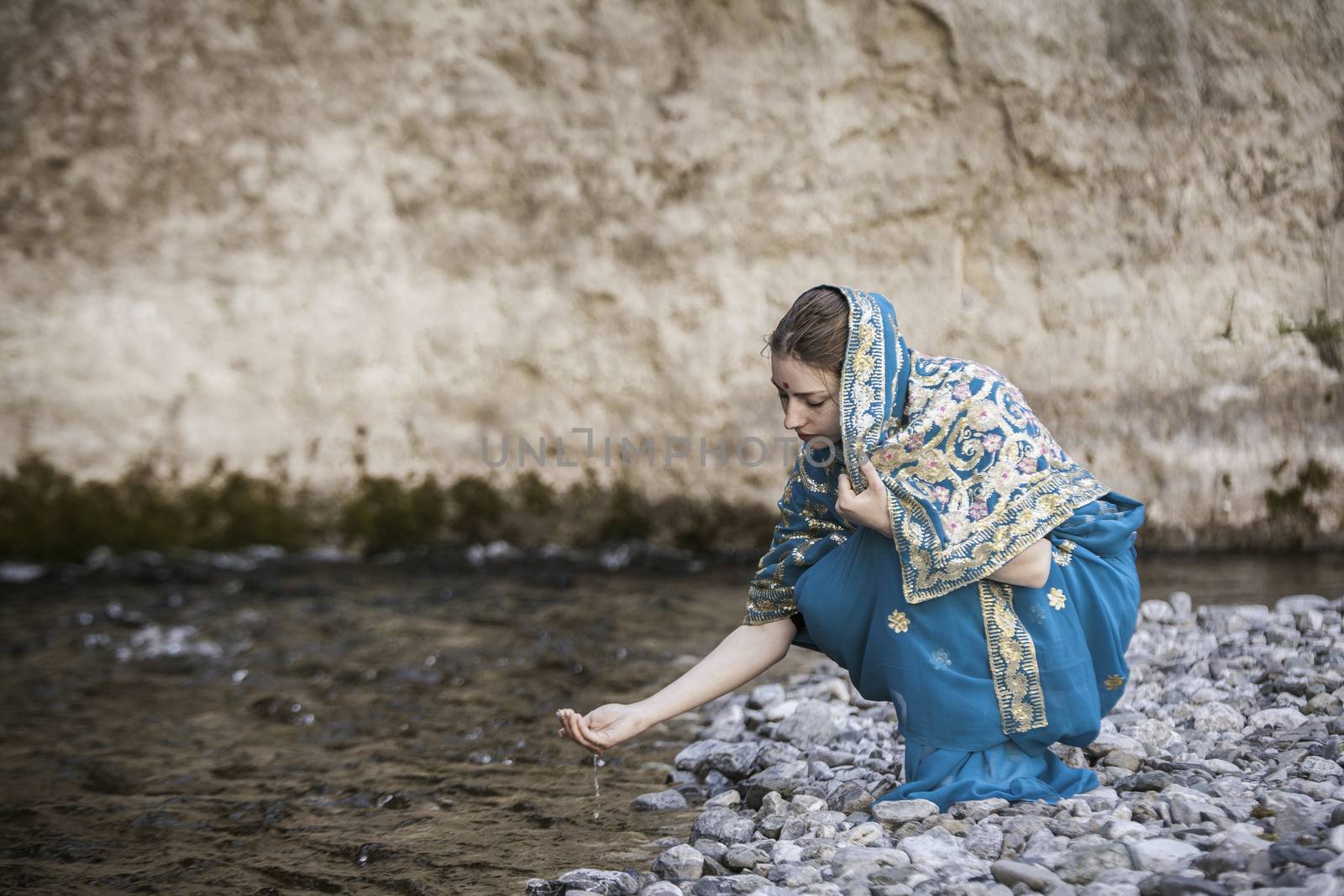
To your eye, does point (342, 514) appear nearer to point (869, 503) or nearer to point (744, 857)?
point (744, 857)

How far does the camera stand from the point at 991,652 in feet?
8.28

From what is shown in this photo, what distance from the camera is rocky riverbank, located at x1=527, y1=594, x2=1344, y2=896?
2.10m

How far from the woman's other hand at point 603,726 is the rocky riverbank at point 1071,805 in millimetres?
280

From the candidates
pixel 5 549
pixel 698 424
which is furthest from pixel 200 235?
pixel 698 424

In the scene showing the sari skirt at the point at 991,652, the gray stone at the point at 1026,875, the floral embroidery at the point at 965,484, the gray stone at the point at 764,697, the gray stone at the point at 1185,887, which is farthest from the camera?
the gray stone at the point at 764,697

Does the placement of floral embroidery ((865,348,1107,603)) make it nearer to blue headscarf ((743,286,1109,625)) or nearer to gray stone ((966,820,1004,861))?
blue headscarf ((743,286,1109,625))

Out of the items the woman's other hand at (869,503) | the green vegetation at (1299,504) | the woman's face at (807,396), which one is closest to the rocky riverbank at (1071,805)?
the woman's other hand at (869,503)

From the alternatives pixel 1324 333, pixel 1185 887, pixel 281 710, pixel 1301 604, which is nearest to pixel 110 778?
pixel 281 710

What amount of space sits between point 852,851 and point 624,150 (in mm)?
5290

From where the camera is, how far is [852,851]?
2.35 metres

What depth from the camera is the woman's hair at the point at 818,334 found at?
8.30 ft

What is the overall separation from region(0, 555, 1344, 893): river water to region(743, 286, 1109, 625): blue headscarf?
3.25ft

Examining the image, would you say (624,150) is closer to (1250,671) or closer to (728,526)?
(728,526)

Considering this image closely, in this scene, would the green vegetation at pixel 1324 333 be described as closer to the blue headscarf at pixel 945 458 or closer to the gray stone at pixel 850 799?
the blue headscarf at pixel 945 458
